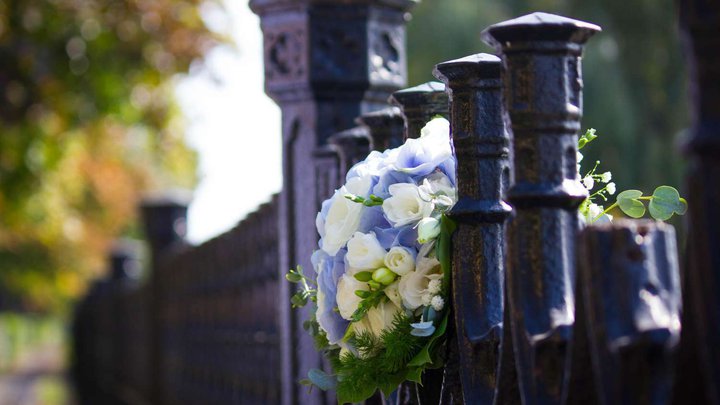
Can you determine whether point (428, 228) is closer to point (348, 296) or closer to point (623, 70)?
point (348, 296)

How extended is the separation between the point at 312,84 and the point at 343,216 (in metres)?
1.34

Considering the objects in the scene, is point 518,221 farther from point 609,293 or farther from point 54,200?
point 54,200

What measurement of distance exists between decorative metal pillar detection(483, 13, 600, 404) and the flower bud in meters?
0.47

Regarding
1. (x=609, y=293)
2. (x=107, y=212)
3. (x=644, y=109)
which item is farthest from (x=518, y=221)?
(x=107, y=212)

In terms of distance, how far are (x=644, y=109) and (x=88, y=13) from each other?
8.88 m

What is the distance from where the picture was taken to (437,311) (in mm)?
2348

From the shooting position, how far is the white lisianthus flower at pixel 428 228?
7.64ft

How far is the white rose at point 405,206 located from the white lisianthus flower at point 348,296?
0.14 metres

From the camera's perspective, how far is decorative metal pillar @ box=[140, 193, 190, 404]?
32.9 ft

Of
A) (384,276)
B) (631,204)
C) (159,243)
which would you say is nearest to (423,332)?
(384,276)

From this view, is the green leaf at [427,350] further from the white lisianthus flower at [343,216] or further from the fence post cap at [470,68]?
the fence post cap at [470,68]

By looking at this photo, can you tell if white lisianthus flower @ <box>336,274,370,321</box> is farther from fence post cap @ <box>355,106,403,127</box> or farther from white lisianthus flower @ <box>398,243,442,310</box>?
fence post cap @ <box>355,106,403,127</box>

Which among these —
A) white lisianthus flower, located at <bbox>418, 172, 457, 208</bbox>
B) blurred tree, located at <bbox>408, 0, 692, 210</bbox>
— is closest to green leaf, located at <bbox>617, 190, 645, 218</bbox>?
white lisianthus flower, located at <bbox>418, 172, 457, 208</bbox>

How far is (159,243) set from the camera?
10.2 meters
